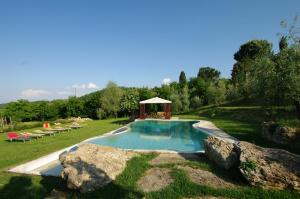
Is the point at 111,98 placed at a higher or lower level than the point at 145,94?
lower

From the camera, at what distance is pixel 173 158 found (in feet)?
26.7

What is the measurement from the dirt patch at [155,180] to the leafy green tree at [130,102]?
24639 mm

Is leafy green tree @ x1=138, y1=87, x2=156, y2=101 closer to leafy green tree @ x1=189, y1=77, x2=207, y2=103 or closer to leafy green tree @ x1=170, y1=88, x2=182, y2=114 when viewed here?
leafy green tree @ x1=170, y1=88, x2=182, y2=114

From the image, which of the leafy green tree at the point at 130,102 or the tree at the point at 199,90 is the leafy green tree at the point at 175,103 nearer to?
the tree at the point at 199,90

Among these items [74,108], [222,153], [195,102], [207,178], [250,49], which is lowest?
[207,178]

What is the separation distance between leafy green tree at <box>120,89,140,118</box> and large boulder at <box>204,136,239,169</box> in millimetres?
23960

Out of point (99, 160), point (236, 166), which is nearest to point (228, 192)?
point (236, 166)

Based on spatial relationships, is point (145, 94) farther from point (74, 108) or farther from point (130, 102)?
point (74, 108)

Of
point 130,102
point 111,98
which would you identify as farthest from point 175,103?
point 111,98

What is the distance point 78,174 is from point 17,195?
1579mm

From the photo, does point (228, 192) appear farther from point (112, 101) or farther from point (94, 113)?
point (94, 113)

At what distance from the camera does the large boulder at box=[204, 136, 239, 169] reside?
666 centimetres

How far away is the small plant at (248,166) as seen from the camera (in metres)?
5.82

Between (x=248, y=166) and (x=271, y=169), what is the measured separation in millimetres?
523
